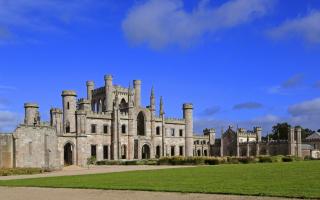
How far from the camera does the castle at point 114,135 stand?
46750 mm

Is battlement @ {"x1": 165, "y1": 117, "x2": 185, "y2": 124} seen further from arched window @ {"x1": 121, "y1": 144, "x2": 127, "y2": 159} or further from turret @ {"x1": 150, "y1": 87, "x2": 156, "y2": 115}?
arched window @ {"x1": 121, "y1": 144, "x2": 127, "y2": 159}

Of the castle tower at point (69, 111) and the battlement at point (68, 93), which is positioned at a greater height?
the battlement at point (68, 93)

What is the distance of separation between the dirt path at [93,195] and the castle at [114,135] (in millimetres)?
25055

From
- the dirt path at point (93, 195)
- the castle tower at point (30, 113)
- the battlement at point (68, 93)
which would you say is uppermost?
the battlement at point (68, 93)

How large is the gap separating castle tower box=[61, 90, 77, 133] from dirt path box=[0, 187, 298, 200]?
46.4 meters

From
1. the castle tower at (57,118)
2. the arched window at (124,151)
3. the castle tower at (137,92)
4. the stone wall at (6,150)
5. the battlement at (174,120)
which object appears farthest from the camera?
the battlement at (174,120)

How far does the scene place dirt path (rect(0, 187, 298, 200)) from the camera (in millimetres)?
16047

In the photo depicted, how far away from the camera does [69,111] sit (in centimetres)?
6731

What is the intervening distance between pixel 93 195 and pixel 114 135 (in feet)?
176

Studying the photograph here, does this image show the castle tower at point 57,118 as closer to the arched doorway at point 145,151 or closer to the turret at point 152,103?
the arched doorway at point 145,151

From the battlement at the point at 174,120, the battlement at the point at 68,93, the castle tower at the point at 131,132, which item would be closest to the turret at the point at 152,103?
the battlement at the point at 174,120

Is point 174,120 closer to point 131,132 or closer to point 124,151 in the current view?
point 131,132

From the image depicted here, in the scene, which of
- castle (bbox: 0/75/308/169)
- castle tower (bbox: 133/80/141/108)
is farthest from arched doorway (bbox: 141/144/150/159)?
castle tower (bbox: 133/80/141/108)

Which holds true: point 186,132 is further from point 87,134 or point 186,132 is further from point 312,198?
point 312,198
